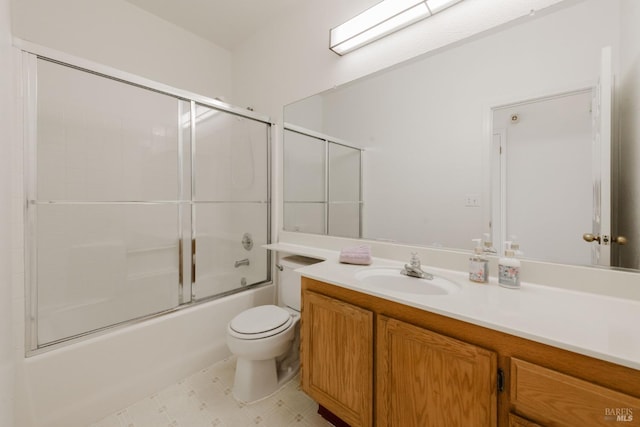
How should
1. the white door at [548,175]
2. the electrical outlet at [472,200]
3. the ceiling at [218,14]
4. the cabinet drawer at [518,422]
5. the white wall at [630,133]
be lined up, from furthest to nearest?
the ceiling at [218,14], the electrical outlet at [472,200], the white door at [548,175], the white wall at [630,133], the cabinet drawer at [518,422]

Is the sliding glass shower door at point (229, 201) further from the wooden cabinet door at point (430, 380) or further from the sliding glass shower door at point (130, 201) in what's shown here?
the wooden cabinet door at point (430, 380)

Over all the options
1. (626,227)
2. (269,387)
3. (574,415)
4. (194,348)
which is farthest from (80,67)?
(626,227)

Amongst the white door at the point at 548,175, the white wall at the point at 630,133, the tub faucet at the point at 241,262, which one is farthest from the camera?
the tub faucet at the point at 241,262

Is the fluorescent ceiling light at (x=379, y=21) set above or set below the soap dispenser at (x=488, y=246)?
above

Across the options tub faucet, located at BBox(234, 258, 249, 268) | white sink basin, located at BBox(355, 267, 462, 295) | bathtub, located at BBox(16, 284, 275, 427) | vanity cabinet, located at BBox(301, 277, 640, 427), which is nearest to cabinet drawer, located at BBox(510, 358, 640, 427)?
vanity cabinet, located at BBox(301, 277, 640, 427)

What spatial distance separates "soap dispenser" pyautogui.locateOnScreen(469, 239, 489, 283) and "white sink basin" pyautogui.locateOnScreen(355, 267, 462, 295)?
3.8 inches

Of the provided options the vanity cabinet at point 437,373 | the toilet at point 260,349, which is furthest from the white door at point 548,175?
the toilet at point 260,349

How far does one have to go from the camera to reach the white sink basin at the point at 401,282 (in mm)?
1159

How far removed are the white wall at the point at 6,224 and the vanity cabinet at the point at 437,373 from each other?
1140 mm

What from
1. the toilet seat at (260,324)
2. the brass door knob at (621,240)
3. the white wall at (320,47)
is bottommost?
the toilet seat at (260,324)

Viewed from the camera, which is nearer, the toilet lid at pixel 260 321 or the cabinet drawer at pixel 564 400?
the cabinet drawer at pixel 564 400

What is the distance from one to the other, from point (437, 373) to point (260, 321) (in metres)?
1.01

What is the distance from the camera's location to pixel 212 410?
141cm

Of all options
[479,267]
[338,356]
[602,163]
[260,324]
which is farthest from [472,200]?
[260,324]
